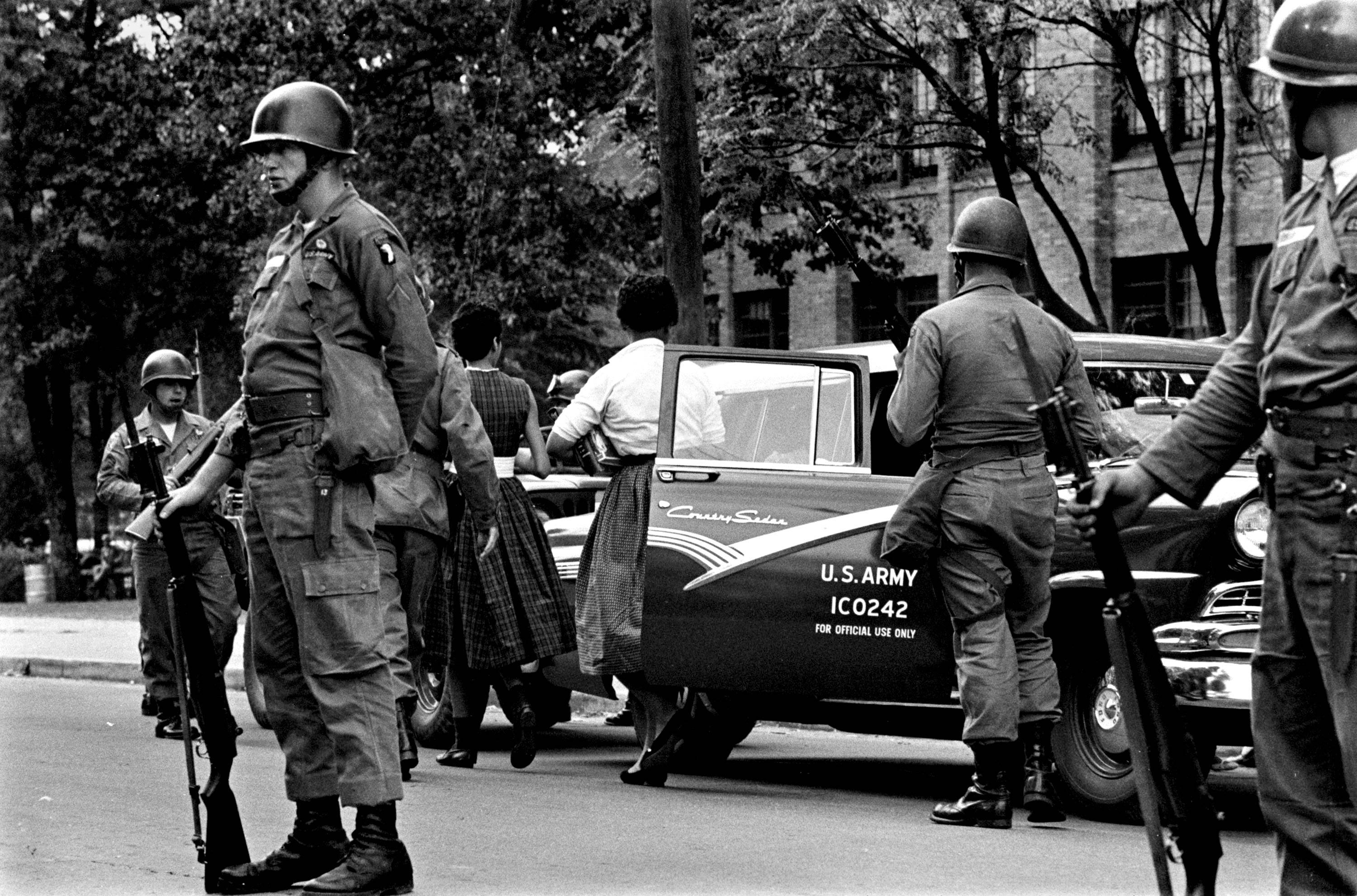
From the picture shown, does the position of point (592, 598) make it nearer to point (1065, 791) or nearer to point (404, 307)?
point (1065, 791)

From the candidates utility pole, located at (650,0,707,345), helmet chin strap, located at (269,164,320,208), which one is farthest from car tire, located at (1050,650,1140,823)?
utility pole, located at (650,0,707,345)

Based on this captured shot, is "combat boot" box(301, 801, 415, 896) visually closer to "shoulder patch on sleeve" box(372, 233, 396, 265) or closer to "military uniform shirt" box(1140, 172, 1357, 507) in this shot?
"shoulder patch on sleeve" box(372, 233, 396, 265)

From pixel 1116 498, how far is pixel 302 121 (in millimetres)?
2564

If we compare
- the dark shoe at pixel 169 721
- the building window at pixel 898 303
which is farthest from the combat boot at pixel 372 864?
the building window at pixel 898 303

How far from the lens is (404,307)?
554 cm

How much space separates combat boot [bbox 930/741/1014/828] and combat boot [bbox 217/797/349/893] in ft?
7.91

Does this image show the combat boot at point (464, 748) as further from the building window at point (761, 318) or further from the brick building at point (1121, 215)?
the building window at point (761, 318)

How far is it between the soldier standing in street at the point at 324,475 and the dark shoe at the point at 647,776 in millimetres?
2839

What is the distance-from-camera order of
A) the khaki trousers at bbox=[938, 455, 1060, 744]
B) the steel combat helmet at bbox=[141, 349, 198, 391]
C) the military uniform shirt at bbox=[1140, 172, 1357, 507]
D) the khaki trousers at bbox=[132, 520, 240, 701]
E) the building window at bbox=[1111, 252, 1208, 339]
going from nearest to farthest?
the military uniform shirt at bbox=[1140, 172, 1357, 507] → the khaki trousers at bbox=[938, 455, 1060, 744] → the khaki trousers at bbox=[132, 520, 240, 701] → the steel combat helmet at bbox=[141, 349, 198, 391] → the building window at bbox=[1111, 252, 1208, 339]

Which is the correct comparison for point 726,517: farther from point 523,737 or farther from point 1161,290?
point 1161,290

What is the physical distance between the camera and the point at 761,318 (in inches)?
1367

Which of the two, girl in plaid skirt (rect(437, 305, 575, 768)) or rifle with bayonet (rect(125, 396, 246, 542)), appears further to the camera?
girl in plaid skirt (rect(437, 305, 575, 768))

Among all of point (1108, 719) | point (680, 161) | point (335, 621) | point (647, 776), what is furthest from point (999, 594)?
point (680, 161)

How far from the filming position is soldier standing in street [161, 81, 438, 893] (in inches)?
213
